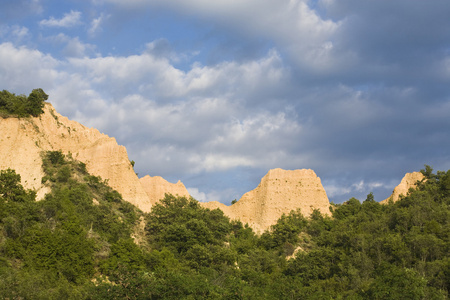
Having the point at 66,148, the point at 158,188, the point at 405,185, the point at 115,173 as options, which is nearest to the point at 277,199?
the point at 158,188

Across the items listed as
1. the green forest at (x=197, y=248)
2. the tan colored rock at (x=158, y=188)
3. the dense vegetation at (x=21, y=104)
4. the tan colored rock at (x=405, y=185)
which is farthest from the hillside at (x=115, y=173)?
the tan colored rock at (x=405, y=185)

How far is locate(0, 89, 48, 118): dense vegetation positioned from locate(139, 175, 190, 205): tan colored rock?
17625 millimetres

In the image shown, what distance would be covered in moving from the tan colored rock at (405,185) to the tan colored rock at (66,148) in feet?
112

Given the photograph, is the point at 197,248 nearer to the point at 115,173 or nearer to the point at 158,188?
the point at 115,173

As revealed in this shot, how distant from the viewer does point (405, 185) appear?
72312 millimetres

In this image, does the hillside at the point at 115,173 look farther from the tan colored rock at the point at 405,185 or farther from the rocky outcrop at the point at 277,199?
the tan colored rock at the point at 405,185

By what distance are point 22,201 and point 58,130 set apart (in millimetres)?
16269

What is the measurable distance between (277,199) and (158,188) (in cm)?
1669

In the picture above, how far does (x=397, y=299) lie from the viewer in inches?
1347

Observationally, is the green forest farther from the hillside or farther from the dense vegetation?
the dense vegetation

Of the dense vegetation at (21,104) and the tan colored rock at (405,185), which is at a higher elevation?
the dense vegetation at (21,104)

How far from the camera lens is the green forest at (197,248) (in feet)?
116

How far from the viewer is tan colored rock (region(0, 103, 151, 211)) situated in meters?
55.7

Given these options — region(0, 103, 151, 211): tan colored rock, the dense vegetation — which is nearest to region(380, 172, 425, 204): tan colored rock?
region(0, 103, 151, 211): tan colored rock
